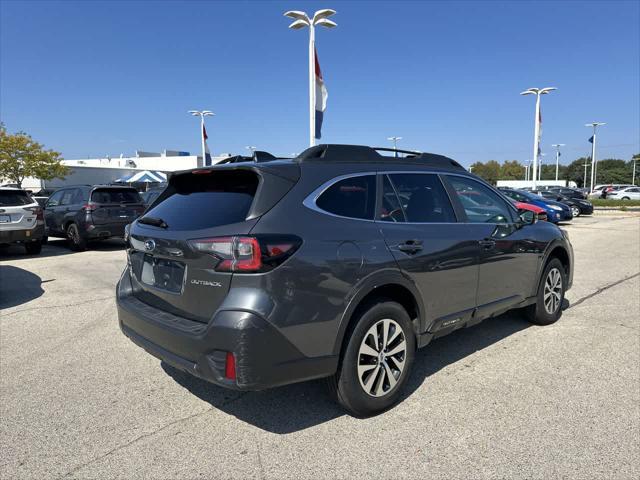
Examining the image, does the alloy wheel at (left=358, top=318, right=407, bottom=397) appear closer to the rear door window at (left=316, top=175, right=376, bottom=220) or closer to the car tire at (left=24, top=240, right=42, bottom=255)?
the rear door window at (left=316, top=175, right=376, bottom=220)

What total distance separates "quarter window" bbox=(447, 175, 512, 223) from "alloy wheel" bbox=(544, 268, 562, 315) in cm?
109

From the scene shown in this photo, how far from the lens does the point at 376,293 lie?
10.8 ft

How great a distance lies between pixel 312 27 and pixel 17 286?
1490cm

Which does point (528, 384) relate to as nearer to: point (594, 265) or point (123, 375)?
point (123, 375)

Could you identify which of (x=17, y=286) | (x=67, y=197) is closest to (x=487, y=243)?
(x=17, y=286)

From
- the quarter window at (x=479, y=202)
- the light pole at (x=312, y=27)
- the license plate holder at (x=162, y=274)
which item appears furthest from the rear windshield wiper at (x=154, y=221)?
the light pole at (x=312, y=27)

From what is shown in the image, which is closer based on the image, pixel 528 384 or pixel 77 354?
pixel 528 384

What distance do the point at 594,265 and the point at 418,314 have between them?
7.56 m

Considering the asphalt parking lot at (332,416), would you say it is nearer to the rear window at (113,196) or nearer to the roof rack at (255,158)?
the roof rack at (255,158)

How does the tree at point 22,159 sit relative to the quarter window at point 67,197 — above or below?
above

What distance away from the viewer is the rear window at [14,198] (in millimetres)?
10281

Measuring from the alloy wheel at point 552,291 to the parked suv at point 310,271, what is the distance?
1.40 m

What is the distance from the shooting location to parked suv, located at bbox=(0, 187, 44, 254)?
10172 millimetres

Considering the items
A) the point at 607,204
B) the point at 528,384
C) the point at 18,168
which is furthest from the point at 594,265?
the point at 18,168
